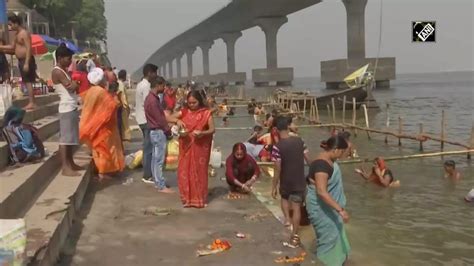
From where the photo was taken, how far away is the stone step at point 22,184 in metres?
4.46

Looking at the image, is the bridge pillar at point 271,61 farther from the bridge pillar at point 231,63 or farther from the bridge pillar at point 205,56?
the bridge pillar at point 205,56

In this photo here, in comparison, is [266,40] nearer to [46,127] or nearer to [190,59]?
[190,59]

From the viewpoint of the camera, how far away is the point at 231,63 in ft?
318

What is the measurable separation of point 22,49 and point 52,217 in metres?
4.02

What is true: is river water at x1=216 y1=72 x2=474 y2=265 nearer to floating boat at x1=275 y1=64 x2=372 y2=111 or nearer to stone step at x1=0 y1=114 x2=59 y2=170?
stone step at x1=0 y1=114 x2=59 y2=170

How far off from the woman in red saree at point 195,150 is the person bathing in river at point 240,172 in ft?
3.41

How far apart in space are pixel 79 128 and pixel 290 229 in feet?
10.6

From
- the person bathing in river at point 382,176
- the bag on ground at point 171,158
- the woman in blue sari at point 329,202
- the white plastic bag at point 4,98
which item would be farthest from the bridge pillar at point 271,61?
the woman in blue sari at point 329,202

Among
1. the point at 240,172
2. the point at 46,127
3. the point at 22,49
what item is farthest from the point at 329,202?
the point at 46,127

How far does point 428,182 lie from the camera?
40.5 ft

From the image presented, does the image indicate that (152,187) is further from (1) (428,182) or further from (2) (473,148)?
(2) (473,148)

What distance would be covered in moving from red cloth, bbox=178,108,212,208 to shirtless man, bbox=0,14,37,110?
2878 mm

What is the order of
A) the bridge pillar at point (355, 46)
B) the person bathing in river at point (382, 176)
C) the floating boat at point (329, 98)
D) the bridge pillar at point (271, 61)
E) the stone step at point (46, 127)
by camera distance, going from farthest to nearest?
1. the bridge pillar at point (271, 61)
2. the bridge pillar at point (355, 46)
3. the floating boat at point (329, 98)
4. the person bathing in river at point (382, 176)
5. the stone step at point (46, 127)

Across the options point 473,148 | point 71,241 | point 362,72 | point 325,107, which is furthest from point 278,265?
point 362,72
